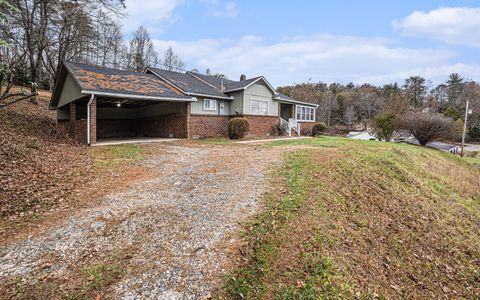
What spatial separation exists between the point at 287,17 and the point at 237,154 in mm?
12083

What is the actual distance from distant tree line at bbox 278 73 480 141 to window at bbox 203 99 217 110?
28291mm

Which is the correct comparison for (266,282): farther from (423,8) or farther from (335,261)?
(423,8)

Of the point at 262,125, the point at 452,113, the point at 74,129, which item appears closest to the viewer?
the point at 74,129

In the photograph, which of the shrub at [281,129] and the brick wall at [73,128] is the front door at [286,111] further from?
the brick wall at [73,128]

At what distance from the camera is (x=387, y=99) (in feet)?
141

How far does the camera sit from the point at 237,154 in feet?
32.6

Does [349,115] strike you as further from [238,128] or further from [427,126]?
[238,128]

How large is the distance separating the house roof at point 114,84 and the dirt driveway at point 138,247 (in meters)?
8.28

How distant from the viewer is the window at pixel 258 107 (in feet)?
61.7

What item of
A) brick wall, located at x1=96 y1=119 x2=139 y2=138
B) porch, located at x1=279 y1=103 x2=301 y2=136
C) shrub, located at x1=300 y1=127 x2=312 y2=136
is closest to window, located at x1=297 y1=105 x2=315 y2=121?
porch, located at x1=279 y1=103 x2=301 y2=136

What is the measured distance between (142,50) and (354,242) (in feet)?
134

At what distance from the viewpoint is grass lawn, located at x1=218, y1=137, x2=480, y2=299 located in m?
3.08

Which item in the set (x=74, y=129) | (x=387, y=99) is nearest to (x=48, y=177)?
(x=74, y=129)

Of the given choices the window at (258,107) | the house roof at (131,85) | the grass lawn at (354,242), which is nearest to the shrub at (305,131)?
the window at (258,107)
